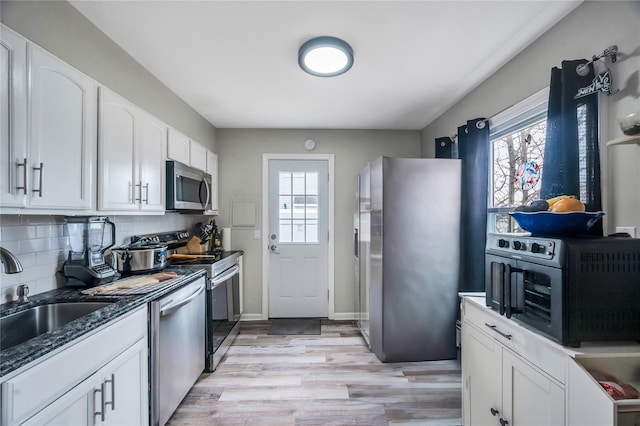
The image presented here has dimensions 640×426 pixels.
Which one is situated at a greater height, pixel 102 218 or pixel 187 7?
pixel 187 7

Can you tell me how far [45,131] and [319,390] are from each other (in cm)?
236

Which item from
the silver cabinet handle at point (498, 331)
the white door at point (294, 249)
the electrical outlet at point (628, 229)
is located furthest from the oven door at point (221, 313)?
the electrical outlet at point (628, 229)

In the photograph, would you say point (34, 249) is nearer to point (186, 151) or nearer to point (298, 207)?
point (186, 151)

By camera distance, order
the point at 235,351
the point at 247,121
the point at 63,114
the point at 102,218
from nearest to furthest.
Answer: the point at 63,114
the point at 102,218
the point at 235,351
the point at 247,121

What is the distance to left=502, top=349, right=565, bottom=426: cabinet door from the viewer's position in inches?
41.0

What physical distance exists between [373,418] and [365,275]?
1320 mm

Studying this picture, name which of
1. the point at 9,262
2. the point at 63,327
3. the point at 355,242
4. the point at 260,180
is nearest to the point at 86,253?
the point at 9,262

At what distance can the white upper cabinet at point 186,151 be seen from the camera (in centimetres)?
239

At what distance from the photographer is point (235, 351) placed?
284 centimetres

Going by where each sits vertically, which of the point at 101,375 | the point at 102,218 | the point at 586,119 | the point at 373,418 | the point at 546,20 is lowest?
the point at 373,418

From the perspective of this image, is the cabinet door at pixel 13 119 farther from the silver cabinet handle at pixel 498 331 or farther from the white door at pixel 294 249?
the white door at pixel 294 249

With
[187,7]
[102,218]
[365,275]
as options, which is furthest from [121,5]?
[365,275]

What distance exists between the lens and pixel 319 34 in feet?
5.78

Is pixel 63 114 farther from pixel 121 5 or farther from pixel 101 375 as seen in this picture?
pixel 101 375
